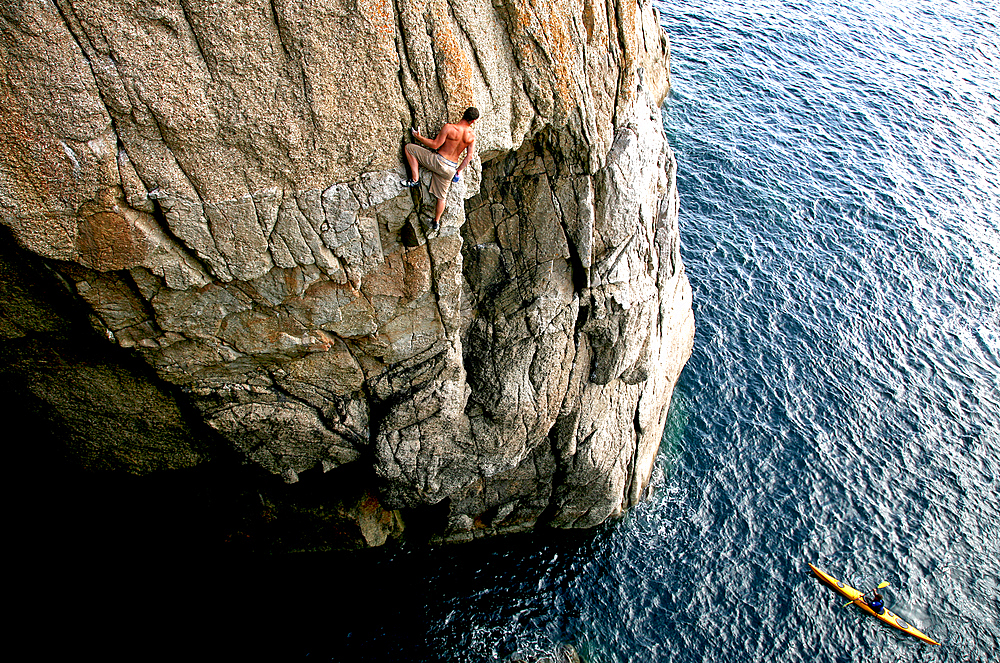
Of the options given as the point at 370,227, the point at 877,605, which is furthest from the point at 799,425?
the point at 370,227

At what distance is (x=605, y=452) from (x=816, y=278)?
2064cm

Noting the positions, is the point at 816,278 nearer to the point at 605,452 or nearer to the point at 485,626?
the point at 605,452

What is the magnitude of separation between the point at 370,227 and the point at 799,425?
24954mm

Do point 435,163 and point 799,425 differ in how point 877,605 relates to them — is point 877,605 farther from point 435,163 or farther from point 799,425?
point 435,163

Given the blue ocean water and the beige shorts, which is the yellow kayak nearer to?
the blue ocean water

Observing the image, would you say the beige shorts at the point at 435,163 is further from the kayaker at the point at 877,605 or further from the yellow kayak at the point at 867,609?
the kayaker at the point at 877,605

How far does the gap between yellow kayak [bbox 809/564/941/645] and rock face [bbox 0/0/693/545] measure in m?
9.51

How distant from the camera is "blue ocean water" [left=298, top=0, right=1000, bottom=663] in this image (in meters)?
27.6

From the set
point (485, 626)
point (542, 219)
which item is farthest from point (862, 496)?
point (542, 219)

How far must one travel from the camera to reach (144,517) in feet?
89.4

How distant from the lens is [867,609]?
28.3m

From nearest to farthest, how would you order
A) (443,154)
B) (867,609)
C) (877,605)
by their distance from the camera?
1. (443,154)
2. (877,605)
3. (867,609)

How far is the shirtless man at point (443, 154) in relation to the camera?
59.9ft

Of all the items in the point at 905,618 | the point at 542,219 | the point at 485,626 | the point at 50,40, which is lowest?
the point at 905,618
